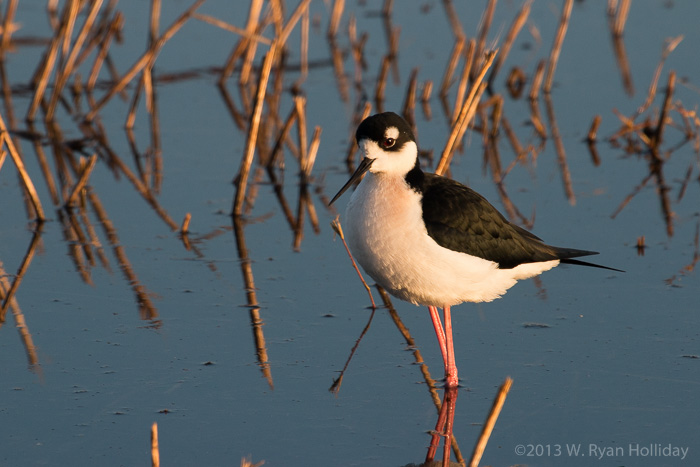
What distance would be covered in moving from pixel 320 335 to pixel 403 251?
0.91 metres

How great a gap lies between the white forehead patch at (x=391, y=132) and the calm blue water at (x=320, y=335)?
112 centimetres

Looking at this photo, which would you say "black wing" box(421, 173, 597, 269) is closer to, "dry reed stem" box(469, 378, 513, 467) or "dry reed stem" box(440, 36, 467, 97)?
"dry reed stem" box(469, 378, 513, 467)

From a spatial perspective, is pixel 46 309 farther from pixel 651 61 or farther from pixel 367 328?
pixel 651 61

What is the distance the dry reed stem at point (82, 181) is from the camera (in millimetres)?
6707

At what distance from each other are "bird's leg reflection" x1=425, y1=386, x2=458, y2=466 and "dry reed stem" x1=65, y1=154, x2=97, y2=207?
3.27 meters

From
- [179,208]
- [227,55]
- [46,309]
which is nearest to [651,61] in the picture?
[227,55]

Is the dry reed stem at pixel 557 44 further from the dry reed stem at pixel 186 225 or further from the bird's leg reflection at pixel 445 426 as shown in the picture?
the bird's leg reflection at pixel 445 426

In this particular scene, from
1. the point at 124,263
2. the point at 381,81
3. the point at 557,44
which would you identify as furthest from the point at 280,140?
the point at 557,44

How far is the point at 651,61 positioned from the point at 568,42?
107 centimetres

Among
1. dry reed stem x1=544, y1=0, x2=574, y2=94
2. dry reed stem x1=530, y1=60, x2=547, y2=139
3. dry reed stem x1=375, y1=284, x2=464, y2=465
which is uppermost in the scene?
dry reed stem x1=544, y1=0, x2=574, y2=94

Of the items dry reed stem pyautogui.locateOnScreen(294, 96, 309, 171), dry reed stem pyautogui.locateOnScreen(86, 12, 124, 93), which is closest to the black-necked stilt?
dry reed stem pyautogui.locateOnScreen(294, 96, 309, 171)

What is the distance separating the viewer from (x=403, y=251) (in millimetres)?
4434

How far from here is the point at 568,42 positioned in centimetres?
1077

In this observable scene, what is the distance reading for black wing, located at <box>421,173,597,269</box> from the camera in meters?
4.51
